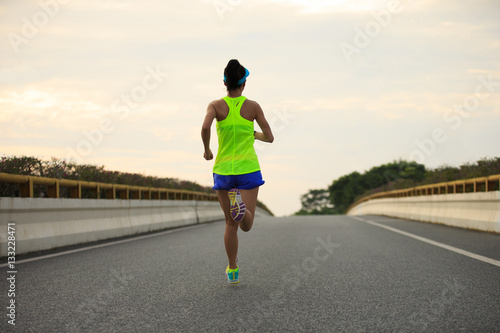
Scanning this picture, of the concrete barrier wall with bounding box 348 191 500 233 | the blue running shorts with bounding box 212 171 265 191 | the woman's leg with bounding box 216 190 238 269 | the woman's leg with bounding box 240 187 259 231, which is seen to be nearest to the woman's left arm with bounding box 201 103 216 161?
the blue running shorts with bounding box 212 171 265 191

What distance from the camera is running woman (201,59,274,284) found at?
19.7ft

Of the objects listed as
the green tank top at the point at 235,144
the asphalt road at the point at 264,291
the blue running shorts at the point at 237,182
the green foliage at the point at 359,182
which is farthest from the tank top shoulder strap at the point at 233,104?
the green foliage at the point at 359,182

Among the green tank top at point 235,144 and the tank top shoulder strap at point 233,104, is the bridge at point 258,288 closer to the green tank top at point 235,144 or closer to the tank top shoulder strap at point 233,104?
the green tank top at point 235,144

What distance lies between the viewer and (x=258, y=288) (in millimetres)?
6070

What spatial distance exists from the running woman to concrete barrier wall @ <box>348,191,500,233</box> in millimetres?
8474

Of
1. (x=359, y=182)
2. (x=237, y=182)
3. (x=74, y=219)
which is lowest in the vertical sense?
(x=237, y=182)

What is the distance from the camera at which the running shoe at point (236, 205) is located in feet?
18.7

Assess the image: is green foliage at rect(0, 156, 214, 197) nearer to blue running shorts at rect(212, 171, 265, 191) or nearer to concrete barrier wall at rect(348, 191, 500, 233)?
blue running shorts at rect(212, 171, 265, 191)

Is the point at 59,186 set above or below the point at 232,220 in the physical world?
above

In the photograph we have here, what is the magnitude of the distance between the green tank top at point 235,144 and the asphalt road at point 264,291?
128cm

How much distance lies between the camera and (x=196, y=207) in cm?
2139

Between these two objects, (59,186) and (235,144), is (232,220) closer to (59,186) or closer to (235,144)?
(235,144)

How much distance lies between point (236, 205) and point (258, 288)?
1.00 m

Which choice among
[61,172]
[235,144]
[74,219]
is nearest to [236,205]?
[235,144]
